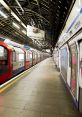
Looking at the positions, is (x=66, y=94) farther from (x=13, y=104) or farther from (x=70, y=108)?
(x=13, y=104)

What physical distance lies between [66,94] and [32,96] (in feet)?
3.73

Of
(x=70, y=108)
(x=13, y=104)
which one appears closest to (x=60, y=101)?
(x=70, y=108)

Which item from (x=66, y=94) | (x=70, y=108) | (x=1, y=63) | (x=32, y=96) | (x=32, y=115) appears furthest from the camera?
(x=1, y=63)

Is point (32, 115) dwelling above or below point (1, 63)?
below

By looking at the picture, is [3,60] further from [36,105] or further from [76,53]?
[76,53]

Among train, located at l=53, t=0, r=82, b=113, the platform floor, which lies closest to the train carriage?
the platform floor

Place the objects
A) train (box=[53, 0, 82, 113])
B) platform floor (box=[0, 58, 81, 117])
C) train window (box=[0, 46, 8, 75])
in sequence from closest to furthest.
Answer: train (box=[53, 0, 82, 113]) → platform floor (box=[0, 58, 81, 117]) → train window (box=[0, 46, 8, 75])

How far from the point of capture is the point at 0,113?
12.9 ft

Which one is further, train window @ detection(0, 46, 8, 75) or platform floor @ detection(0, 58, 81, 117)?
train window @ detection(0, 46, 8, 75)

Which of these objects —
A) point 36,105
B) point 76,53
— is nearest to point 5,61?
point 36,105

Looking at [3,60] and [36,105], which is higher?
[3,60]

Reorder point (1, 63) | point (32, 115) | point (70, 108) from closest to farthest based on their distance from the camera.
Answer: point (32, 115), point (70, 108), point (1, 63)

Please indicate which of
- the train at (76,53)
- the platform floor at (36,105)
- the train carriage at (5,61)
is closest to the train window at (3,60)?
the train carriage at (5,61)

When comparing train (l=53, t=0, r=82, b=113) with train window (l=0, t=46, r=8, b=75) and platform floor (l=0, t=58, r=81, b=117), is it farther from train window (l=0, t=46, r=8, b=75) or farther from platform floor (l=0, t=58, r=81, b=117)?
train window (l=0, t=46, r=8, b=75)
